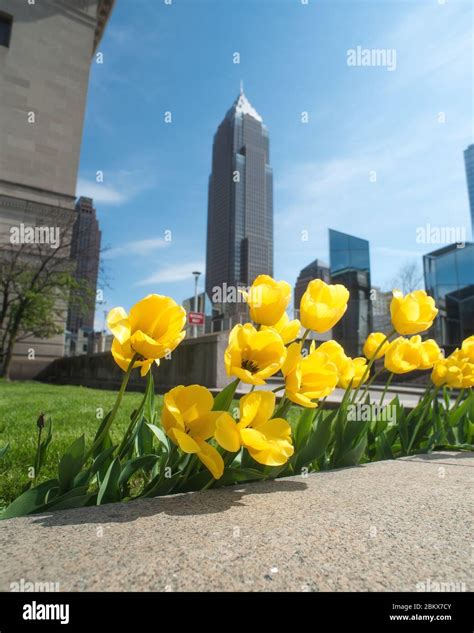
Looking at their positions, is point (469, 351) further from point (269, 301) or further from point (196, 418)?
point (196, 418)

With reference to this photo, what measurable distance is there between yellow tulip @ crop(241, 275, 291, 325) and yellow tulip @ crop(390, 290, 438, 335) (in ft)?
2.44

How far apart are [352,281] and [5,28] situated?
26026mm

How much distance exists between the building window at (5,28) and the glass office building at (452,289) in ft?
92.1

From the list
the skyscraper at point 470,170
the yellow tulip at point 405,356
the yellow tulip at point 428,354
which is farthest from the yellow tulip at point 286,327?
the skyscraper at point 470,170

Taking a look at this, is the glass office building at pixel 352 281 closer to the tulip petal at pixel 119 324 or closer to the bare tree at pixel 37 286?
the bare tree at pixel 37 286

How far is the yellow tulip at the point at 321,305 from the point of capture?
1.52 meters

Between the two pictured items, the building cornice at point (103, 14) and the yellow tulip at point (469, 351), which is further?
the building cornice at point (103, 14)

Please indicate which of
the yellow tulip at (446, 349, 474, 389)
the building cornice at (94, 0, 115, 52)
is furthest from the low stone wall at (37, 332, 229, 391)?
the building cornice at (94, 0, 115, 52)

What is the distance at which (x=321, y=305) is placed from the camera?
1.52 meters

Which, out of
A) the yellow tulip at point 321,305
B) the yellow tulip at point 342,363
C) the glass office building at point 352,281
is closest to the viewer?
the yellow tulip at point 321,305

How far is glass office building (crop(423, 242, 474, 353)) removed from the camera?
20219 mm

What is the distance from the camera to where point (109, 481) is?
1.36m

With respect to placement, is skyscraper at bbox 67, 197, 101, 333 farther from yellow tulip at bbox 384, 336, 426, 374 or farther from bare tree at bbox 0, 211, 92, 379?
yellow tulip at bbox 384, 336, 426, 374
